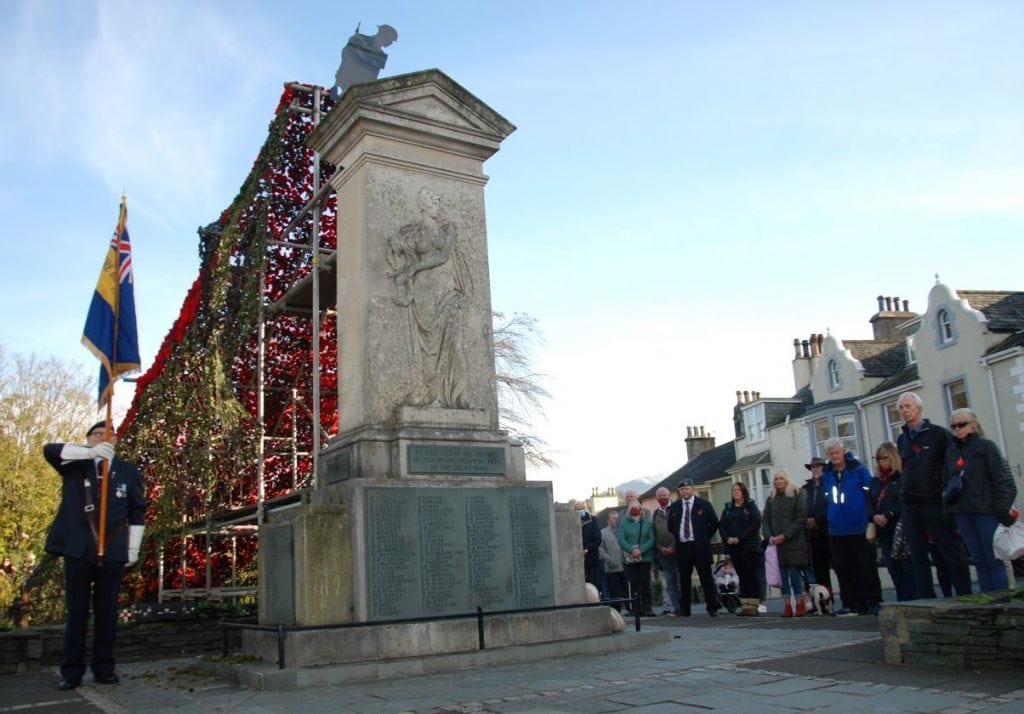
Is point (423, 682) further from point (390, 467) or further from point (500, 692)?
point (390, 467)

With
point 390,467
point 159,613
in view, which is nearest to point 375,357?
point 390,467

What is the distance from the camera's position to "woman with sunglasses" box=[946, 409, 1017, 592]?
6.60 meters

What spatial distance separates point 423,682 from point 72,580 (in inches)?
111

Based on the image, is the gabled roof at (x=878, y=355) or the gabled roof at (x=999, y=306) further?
the gabled roof at (x=878, y=355)

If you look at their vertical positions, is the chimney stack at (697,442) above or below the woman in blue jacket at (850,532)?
above

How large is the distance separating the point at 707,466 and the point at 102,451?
133ft

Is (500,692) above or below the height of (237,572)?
below

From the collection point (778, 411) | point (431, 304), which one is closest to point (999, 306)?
point (778, 411)

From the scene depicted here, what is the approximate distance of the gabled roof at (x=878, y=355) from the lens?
105 ft

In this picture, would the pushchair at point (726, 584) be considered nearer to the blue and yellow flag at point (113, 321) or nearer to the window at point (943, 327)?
the blue and yellow flag at point (113, 321)

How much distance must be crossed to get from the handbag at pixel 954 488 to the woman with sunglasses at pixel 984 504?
0.01 metres

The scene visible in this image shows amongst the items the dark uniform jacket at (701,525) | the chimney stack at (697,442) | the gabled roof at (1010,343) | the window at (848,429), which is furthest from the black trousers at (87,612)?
the chimney stack at (697,442)

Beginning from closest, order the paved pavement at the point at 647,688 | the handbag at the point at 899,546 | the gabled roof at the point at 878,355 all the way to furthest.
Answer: the paved pavement at the point at 647,688, the handbag at the point at 899,546, the gabled roof at the point at 878,355

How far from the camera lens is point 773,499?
33.5ft
